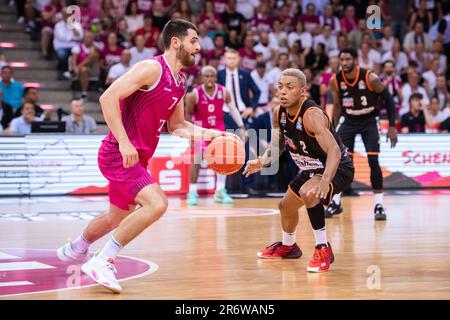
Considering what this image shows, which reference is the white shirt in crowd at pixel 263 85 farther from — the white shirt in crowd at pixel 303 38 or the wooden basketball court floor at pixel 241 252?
the wooden basketball court floor at pixel 241 252

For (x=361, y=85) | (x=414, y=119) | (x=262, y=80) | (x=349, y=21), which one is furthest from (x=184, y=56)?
(x=349, y=21)

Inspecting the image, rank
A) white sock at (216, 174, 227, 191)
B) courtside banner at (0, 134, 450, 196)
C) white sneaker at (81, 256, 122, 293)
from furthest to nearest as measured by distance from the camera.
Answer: courtside banner at (0, 134, 450, 196)
white sock at (216, 174, 227, 191)
white sneaker at (81, 256, 122, 293)

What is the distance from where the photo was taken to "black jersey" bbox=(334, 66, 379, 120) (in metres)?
10.7

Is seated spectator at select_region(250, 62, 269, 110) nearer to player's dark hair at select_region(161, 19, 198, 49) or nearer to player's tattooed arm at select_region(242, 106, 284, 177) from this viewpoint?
player's tattooed arm at select_region(242, 106, 284, 177)

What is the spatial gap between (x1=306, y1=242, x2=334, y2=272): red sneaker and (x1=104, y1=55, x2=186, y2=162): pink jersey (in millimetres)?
1607

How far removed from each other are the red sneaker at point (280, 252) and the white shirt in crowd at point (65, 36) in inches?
383

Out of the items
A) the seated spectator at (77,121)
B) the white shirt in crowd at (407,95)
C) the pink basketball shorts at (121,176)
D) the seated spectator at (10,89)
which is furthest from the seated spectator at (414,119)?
Answer: the pink basketball shorts at (121,176)

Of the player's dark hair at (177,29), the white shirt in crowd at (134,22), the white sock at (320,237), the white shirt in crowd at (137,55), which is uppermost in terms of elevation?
the white shirt in crowd at (134,22)

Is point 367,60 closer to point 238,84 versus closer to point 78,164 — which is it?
point 238,84

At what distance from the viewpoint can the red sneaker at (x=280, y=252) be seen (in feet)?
24.6

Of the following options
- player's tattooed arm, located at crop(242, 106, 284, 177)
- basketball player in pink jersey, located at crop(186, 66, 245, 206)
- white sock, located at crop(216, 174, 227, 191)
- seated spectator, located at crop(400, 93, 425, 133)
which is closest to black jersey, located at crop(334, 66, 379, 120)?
basketball player in pink jersey, located at crop(186, 66, 245, 206)

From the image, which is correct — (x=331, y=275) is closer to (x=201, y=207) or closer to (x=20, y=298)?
(x=20, y=298)

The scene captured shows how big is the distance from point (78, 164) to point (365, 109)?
203 inches

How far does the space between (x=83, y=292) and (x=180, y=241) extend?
2902 millimetres
